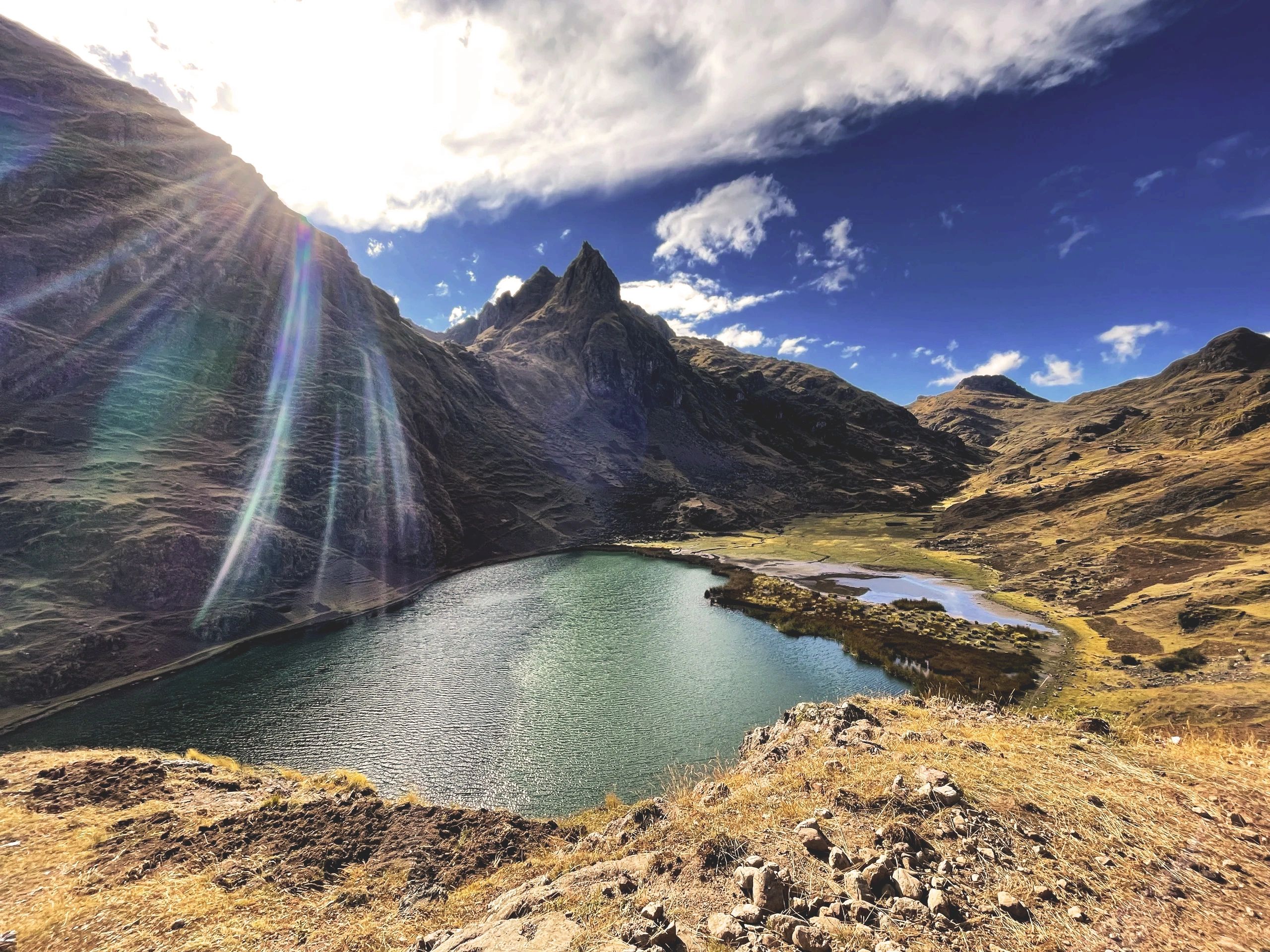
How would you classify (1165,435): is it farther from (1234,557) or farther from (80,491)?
(80,491)

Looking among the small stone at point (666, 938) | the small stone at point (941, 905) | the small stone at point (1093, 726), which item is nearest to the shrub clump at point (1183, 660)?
the small stone at point (1093, 726)

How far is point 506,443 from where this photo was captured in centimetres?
15762

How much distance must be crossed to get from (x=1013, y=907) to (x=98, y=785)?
113 ft

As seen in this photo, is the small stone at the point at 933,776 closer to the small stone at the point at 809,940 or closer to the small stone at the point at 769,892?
the small stone at the point at 769,892

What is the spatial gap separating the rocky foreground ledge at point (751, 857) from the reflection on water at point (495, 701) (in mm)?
8458

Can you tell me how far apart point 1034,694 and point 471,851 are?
4511 cm

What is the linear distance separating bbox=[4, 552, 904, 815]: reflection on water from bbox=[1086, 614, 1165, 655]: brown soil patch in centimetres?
2476

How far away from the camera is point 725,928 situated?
27.1ft

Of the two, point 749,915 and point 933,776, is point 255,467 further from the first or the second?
point 933,776

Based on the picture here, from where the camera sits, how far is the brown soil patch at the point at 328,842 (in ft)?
53.5

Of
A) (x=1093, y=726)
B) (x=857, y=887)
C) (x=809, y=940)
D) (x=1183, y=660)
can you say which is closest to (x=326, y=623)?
(x=857, y=887)

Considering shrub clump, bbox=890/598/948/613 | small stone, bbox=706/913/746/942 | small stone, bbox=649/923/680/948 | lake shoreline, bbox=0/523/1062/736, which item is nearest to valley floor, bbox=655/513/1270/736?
lake shoreline, bbox=0/523/1062/736

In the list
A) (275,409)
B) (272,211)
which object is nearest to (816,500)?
(275,409)

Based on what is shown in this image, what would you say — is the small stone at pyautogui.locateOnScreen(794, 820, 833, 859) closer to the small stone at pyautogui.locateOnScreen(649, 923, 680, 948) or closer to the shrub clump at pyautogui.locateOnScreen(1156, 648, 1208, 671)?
the small stone at pyautogui.locateOnScreen(649, 923, 680, 948)
